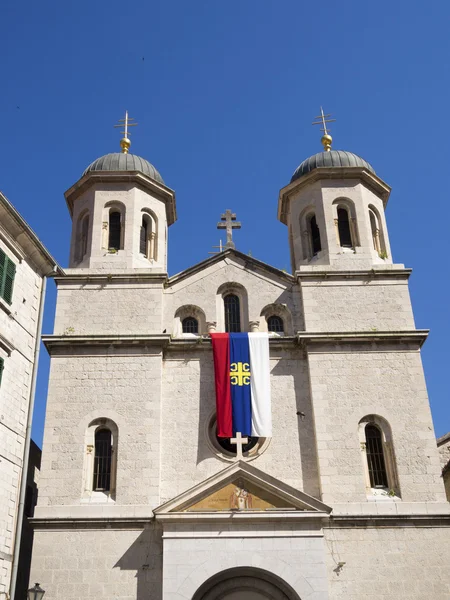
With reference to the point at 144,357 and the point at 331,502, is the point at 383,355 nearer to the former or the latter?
the point at 331,502

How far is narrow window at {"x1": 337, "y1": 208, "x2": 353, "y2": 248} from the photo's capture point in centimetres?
2436

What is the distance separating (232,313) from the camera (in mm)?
23031

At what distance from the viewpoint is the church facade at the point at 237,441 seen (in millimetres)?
18000

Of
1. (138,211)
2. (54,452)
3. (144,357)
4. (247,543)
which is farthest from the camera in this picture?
(138,211)

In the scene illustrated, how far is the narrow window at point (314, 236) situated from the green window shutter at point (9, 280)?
417 inches

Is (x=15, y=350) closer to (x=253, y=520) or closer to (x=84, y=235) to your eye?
(x=253, y=520)

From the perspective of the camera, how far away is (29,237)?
18.9 metres

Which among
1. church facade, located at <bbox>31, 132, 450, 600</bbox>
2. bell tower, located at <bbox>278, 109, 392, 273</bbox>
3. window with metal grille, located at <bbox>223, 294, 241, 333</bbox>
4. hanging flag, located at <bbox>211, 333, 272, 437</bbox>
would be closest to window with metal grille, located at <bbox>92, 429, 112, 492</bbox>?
church facade, located at <bbox>31, 132, 450, 600</bbox>

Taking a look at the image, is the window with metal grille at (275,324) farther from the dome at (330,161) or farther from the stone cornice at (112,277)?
the dome at (330,161)

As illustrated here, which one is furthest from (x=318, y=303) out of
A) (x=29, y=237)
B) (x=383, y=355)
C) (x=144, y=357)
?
(x=29, y=237)

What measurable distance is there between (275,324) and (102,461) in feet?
22.7

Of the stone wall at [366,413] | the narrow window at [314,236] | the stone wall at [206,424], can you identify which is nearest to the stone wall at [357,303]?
the stone wall at [366,413]

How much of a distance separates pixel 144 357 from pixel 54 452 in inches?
147

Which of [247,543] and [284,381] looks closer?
[247,543]
